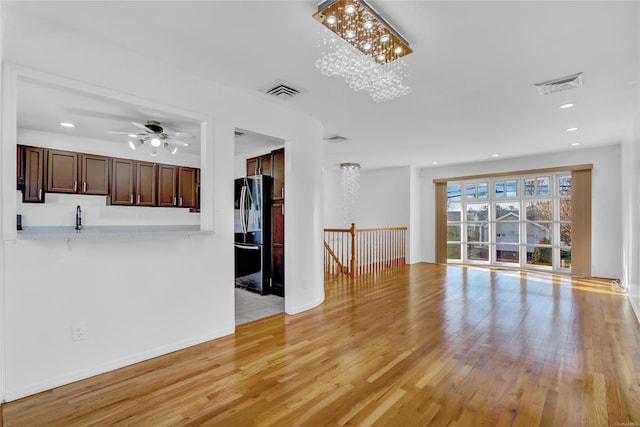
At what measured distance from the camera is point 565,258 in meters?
6.43

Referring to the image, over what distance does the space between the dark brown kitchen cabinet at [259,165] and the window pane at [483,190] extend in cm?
542

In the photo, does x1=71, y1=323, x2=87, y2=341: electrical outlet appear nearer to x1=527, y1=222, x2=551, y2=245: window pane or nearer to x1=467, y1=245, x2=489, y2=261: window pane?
x1=467, y1=245, x2=489, y2=261: window pane

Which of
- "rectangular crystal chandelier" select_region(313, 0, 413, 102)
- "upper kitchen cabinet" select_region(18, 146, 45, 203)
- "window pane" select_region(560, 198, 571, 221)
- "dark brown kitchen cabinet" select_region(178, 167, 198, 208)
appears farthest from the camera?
"window pane" select_region(560, 198, 571, 221)

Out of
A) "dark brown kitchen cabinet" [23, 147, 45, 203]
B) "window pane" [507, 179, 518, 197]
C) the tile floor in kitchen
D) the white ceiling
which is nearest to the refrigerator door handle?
the tile floor in kitchen

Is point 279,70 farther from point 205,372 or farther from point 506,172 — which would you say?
point 506,172

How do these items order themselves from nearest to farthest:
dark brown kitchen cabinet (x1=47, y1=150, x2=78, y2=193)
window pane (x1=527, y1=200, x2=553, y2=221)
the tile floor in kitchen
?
the tile floor in kitchen
dark brown kitchen cabinet (x1=47, y1=150, x2=78, y2=193)
window pane (x1=527, y1=200, x2=553, y2=221)

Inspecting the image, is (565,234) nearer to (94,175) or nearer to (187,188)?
(187,188)

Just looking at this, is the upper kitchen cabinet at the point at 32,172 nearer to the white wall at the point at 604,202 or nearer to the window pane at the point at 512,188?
the window pane at the point at 512,188

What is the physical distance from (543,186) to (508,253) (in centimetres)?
166

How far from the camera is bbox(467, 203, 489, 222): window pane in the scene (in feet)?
24.6

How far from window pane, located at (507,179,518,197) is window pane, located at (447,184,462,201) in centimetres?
107

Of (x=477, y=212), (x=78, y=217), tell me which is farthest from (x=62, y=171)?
(x=477, y=212)

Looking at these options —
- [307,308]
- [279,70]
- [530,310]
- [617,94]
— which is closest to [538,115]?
[617,94]

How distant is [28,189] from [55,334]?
9.88 ft
